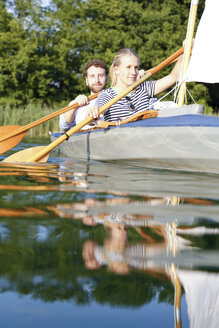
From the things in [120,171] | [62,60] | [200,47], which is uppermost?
[62,60]

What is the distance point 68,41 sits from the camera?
21859 mm

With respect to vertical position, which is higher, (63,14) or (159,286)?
(63,14)

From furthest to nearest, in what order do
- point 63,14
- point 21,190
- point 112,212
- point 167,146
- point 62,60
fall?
point 63,14, point 62,60, point 167,146, point 21,190, point 112,212

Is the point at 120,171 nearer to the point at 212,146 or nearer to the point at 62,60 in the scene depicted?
the point at 212,146

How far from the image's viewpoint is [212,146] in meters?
4.02

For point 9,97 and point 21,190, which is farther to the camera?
point 9,97

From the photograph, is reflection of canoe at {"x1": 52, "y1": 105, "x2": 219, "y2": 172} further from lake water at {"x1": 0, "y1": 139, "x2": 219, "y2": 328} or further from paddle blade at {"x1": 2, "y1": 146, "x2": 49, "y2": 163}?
lake water at {"x1": 0, "y1": 139, "x2": 219, "y2": 328}

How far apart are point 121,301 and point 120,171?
3.14 m

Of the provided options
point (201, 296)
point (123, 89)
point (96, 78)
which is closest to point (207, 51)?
point (123, 89)

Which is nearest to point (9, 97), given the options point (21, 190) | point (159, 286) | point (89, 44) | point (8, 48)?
point (8, 48)

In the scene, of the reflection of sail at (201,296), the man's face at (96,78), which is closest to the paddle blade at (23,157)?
the man's face at (96,78)

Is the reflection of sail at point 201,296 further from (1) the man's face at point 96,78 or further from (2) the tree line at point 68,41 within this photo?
(2) the tree line at point 68,41

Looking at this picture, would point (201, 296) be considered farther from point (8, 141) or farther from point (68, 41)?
point (68, 41)

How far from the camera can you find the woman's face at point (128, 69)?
17.4 ft
